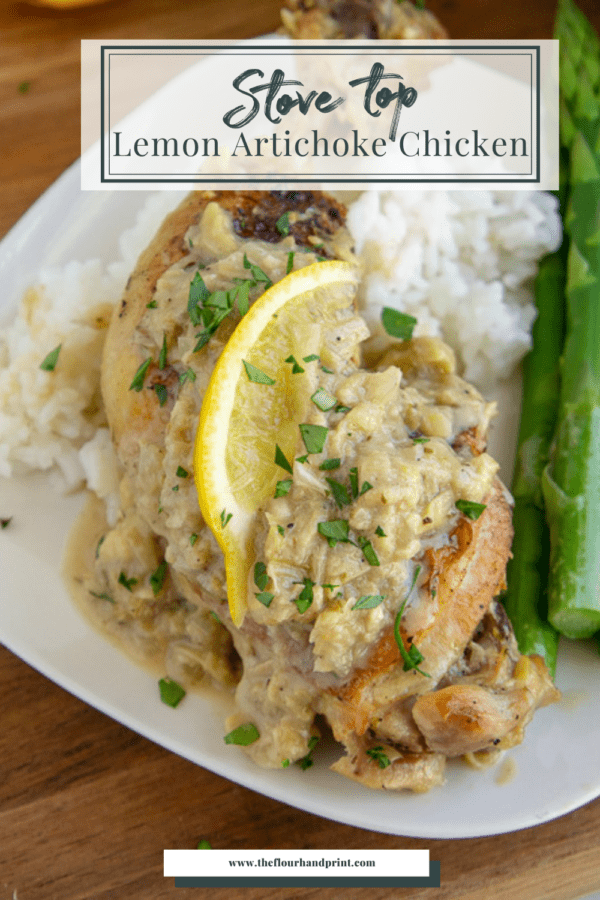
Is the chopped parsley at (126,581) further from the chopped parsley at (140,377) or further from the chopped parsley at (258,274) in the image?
the chopped parsley at (258,274)

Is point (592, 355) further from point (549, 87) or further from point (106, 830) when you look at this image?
point (106, 830)

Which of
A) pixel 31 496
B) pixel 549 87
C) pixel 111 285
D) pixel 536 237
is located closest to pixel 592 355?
pixel 536 237

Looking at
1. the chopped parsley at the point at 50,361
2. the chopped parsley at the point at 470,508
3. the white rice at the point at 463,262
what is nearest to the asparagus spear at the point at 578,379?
the white rice at the point at 463,262

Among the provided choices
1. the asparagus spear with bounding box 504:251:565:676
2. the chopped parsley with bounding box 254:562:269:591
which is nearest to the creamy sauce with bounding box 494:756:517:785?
the asparagus spear with bounding box 504:251:565:676

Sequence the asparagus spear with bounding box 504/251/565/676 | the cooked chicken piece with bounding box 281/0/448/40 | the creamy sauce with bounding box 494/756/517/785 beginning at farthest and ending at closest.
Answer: the cooked chicken piece with bounding box 281/0/448/40
the asparagus spear with bounding box 504/251/565/676
the creamy sauce with bounding box 494/756/517/785

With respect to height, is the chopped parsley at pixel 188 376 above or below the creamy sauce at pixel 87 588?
above

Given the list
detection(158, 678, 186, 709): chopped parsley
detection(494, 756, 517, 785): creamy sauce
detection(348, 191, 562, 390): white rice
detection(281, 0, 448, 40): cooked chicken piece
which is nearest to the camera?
detection(494, 756, 517, 785): creamy sauce

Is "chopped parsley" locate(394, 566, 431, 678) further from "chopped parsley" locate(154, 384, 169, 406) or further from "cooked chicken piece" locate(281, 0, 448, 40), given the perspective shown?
"cooked chicken piece" locate(281, 0, 448, 40)

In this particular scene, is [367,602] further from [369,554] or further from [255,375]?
[255,375]
